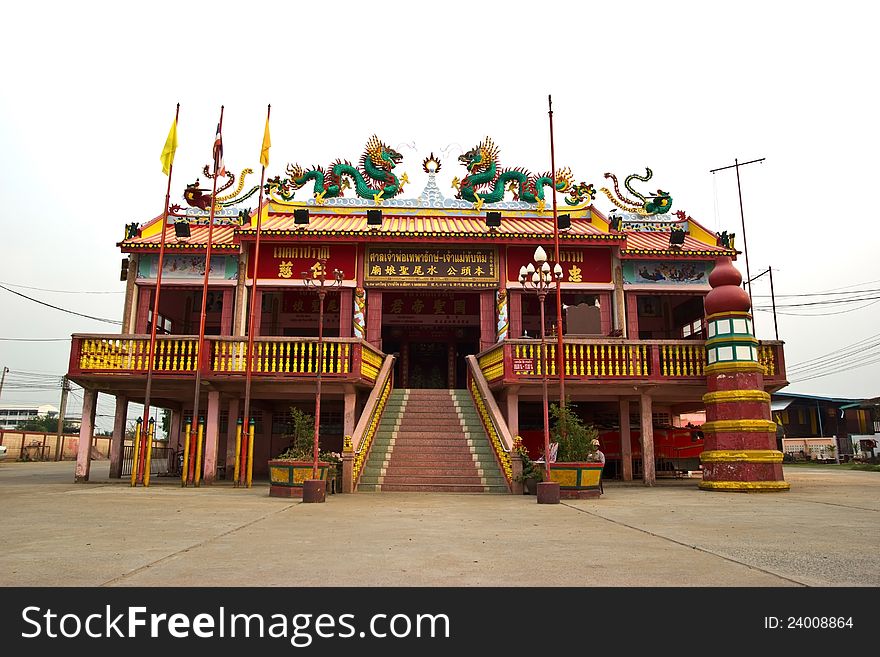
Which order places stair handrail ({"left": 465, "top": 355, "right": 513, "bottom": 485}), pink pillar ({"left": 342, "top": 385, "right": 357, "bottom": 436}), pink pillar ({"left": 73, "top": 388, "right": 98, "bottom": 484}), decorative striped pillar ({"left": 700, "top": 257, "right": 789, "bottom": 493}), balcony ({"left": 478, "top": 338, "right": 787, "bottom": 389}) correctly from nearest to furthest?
decorative striped pillar ({"left": 700, "top": 257, "right": 789, "bottom": 493}) < stair handrail ({"left": 465, "top": 355, "right": 513, "bottom": 485}) < balcony ({"left": 478, "top": 338, "right": 787, "bottom": 389}) < pink pillar ({"left": 73, "top": 388, "right": 98, "bottom": 484}) < pink pillar ({"left": 342, "top": 385, "right": 357, "bottom": 436})

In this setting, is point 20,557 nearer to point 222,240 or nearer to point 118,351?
point 118,351

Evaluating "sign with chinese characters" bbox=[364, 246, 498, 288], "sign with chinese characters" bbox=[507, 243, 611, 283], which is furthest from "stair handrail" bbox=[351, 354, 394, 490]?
"sign with chinese characters" bbox=[507, 243, 611, 283]

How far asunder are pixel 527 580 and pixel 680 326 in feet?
76.0

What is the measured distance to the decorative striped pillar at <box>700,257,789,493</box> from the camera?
1422 centimetres

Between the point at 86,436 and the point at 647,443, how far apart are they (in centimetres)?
1452

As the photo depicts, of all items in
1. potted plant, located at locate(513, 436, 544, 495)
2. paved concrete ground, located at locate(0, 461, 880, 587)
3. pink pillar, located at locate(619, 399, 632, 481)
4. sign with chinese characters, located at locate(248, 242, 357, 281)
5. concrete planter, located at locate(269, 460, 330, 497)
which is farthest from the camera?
sign with chinese characters, located at locate(248, 242, 357, 281)

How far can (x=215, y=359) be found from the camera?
53.9 feet

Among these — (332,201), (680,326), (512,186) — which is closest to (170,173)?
(332,201)

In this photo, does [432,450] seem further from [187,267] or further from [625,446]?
[187,267]

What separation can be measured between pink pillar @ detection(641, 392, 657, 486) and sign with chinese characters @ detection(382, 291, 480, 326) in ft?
32.4

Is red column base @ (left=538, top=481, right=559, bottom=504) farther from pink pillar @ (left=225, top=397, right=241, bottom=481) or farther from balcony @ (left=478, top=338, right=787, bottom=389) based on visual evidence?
pink pillar @ (left=225, top=397, right=241, bottom=481)

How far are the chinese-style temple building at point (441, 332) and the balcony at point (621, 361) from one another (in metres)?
0.05

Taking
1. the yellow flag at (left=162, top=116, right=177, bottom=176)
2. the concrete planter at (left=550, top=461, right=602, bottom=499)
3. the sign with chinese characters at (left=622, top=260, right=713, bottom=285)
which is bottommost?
the concrete planter at (left=550, top=461, right=602, bottom=499)
